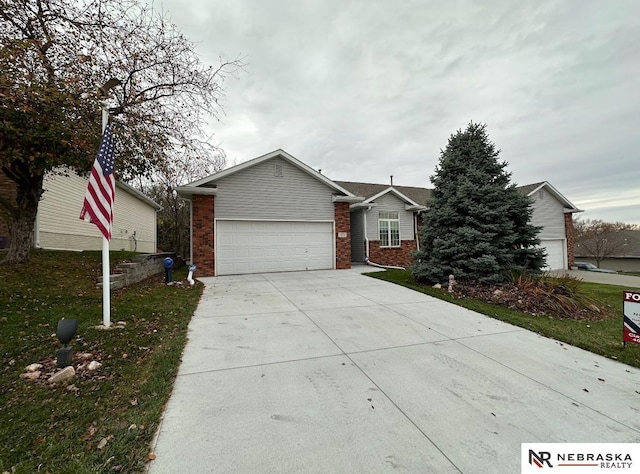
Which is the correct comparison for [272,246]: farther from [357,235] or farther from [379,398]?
[379,398]

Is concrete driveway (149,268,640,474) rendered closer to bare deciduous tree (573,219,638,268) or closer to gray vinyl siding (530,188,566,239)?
gray vinyl siding (530,188,566,239)

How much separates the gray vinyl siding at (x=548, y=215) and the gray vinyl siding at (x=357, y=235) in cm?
1112

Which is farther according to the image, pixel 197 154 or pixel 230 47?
pixel 197 154

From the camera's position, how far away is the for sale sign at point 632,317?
157 inches

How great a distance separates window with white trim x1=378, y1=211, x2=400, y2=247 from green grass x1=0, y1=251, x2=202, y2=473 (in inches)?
439

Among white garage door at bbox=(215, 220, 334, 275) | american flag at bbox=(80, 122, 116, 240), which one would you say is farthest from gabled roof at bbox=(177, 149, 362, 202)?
american flag at bbox=(80, 122, 116, 240)

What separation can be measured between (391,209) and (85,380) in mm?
14714

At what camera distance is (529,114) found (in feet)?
32.8

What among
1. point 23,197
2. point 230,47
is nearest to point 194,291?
point 23,197

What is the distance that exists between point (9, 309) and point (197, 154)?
5242 mm

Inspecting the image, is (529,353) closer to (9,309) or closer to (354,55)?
(9,309)

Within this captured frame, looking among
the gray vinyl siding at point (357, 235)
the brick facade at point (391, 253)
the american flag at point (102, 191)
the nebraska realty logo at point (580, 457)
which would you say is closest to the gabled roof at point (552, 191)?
the brick facade at point (391, 253)

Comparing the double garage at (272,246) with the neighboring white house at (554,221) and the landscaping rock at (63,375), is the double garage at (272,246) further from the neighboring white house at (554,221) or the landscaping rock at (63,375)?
the neighboring white house at (554,221)

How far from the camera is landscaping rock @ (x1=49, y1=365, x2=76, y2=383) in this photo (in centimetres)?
287
